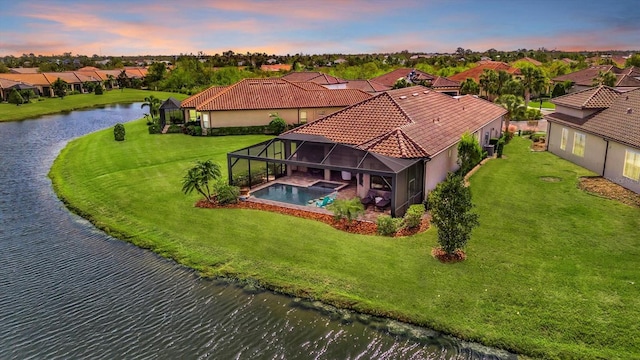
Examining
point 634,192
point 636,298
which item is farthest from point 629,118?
point 636,298

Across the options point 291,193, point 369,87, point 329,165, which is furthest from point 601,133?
point 369,87

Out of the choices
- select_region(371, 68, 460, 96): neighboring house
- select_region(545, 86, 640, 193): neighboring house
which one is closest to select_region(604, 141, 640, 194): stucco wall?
select_region(545, 86, 640, 193): neighboring house

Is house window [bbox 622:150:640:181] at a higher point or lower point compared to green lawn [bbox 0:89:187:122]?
lower

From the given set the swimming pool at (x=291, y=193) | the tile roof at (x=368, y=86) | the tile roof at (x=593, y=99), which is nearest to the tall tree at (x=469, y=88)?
the tile roof at (x=368, y=86)

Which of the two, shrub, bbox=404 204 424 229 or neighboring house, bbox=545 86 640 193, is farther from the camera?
neighboring house, bbox=545 86 640 193

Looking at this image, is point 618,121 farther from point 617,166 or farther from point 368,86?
point 368,86

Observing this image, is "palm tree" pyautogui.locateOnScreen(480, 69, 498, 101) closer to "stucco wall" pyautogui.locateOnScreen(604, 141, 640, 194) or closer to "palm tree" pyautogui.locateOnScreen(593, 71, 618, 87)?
"palm tree" pyautogui.locateOnScreen(593, 71, 618, 87)

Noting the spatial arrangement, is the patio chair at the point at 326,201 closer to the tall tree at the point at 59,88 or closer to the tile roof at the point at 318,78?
the tile roof at the point at 318,78
